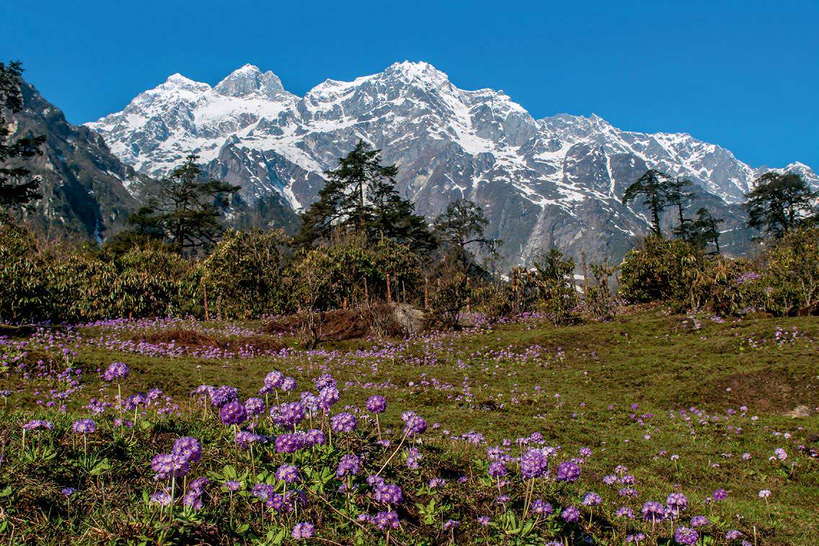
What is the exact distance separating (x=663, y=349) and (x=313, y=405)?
44.4ft

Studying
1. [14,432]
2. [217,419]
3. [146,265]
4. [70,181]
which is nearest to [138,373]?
[217,419]

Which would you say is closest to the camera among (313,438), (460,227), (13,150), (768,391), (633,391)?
(313,438)

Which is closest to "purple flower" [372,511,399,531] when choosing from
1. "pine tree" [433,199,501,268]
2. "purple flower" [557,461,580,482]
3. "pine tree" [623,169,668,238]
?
"purple flower" [557,461,580,482]

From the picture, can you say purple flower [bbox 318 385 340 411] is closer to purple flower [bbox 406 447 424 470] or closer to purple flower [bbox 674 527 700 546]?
Result: purple flower [bbox 406 447 424 470]

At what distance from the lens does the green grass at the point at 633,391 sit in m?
6.38

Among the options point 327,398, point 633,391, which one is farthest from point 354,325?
point 327,398

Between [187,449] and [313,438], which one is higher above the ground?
[187,449]

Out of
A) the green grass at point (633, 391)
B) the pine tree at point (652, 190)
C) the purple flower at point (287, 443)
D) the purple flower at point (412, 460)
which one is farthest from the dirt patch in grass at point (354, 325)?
the pine tree at point (652, 190)

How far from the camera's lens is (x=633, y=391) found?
1141 centimetres

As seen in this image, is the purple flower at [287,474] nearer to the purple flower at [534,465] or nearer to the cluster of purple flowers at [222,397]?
the cluster of purple flowers at [222,397]

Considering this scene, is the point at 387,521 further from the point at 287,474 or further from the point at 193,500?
the point at 193,500

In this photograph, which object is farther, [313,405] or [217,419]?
[217,419]

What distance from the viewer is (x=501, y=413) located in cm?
963

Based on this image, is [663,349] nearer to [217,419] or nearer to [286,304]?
[217,419]
